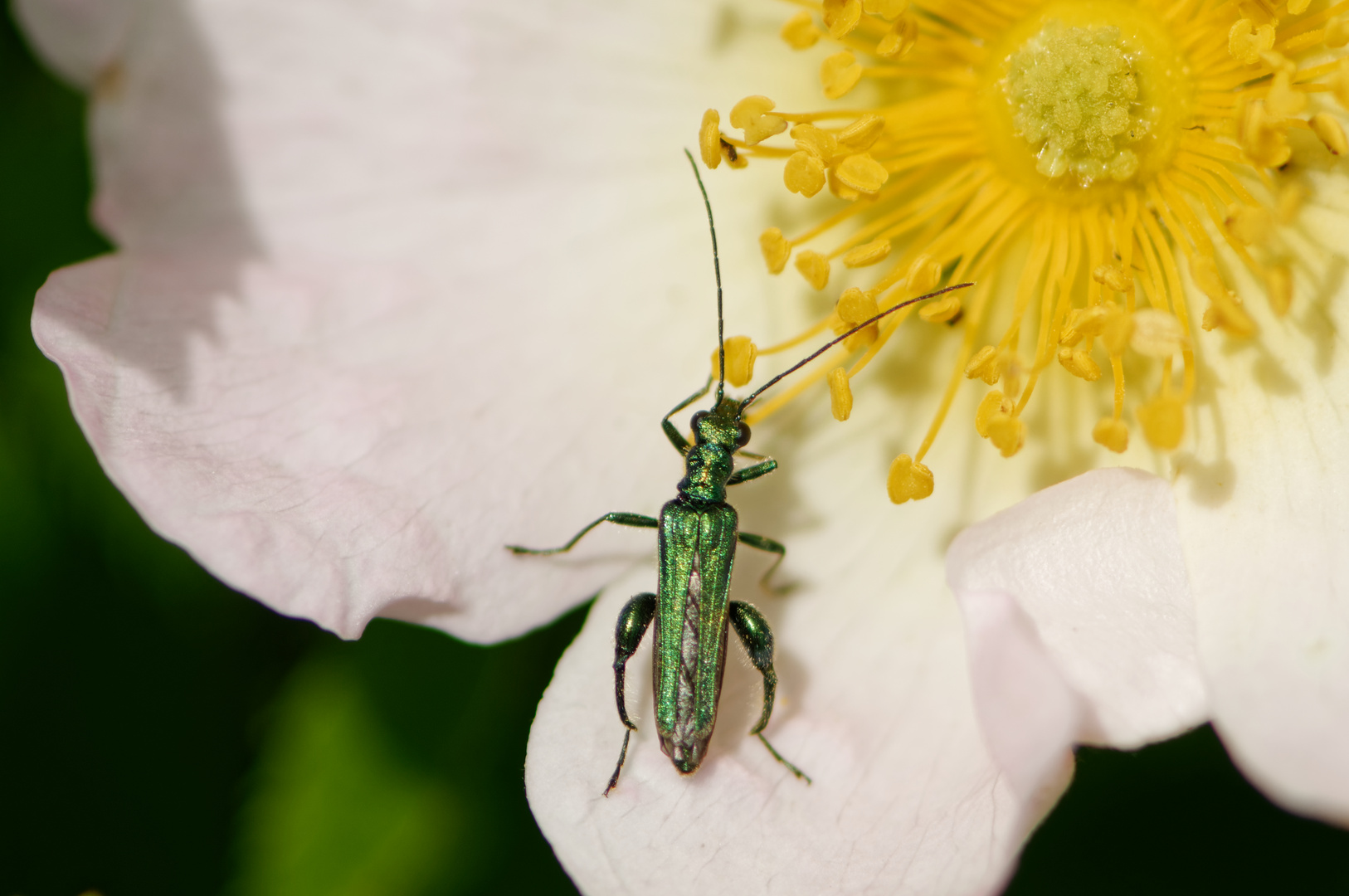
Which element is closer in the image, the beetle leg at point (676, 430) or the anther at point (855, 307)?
the anther at point (855, 307)

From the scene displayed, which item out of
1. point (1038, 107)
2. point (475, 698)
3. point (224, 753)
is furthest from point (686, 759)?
point (1038, 107)

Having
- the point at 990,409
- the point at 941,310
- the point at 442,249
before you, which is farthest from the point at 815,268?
the point at 442,249

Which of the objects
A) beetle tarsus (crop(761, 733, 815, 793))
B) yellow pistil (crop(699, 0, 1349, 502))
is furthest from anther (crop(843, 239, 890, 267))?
beetle tarsus (crop(761, 733, 815, 793))

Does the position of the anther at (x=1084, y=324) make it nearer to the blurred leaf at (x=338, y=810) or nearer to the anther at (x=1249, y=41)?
the anther at (x=1249, y=41)

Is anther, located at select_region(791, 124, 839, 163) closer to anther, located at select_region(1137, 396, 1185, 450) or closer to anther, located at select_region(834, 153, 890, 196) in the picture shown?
anther, located at select_region(834, 153, 890, 196)

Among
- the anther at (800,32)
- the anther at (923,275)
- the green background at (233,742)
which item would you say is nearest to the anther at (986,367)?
the anther at (923,275)

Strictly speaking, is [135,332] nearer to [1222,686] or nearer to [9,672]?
[9,672]
